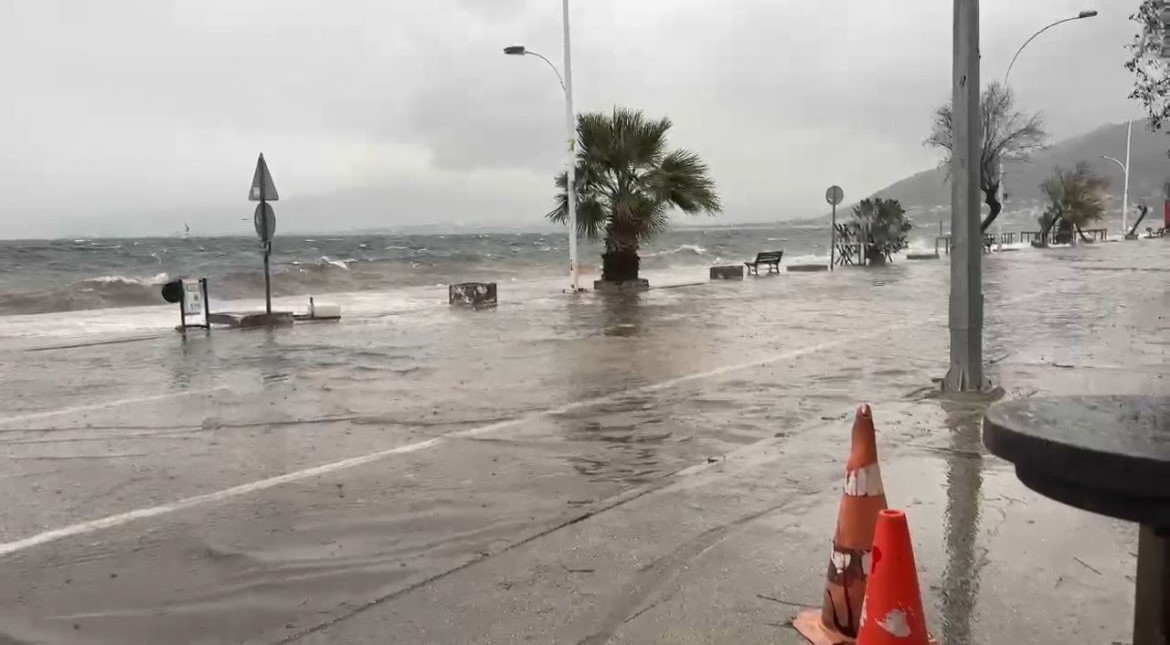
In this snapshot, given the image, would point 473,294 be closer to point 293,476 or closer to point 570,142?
point 570,142

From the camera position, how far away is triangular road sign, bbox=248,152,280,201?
Result: 15484 millimetres

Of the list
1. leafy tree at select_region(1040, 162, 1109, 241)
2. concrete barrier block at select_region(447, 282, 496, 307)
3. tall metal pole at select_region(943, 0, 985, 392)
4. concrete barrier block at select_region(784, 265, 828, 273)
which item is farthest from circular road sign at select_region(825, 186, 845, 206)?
leafy tree at select_region(1040, 162, 1109, 241)

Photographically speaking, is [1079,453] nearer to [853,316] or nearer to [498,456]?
[498,456]

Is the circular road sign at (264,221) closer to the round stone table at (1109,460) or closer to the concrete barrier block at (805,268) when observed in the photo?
the round stone table at (1109,460)

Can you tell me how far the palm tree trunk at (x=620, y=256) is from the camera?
74.1ft

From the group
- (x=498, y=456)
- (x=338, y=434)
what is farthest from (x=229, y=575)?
(x=338, y=434)

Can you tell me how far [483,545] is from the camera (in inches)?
178

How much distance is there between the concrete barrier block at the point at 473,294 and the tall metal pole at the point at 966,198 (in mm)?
12475

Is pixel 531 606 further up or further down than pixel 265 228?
further down

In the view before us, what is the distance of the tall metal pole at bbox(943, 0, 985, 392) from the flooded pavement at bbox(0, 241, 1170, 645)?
2.01 ft

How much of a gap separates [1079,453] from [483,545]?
3009mm

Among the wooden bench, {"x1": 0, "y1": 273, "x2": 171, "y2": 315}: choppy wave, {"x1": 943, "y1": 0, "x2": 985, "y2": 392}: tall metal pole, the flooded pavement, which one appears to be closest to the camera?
the flooded pavement

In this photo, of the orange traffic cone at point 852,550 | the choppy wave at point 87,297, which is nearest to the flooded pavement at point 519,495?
the orange traffic cone at point 852,550

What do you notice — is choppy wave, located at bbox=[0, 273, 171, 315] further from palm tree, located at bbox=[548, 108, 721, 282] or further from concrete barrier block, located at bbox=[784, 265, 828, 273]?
concrete barrier block, located at bbox=[784, 265, 828, 273]
